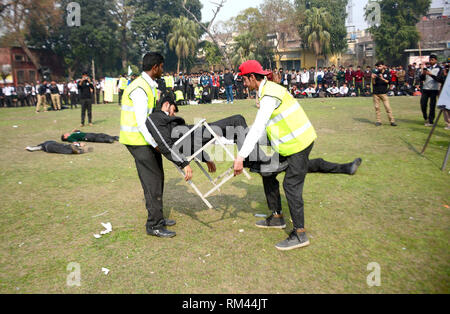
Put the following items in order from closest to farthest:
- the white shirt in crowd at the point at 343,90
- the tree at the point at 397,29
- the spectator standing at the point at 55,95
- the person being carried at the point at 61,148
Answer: the person being carried at the point at 61,148, the spectator standing at the point at 55,95, the white shirt in crowd at the point at 343,90, the tree at the point at 397,29

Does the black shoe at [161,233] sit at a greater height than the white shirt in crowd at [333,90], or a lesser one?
lesser

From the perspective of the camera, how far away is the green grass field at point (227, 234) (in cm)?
332

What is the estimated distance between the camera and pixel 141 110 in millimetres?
4031

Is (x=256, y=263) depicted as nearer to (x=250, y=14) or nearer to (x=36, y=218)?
(x=36, y=218)

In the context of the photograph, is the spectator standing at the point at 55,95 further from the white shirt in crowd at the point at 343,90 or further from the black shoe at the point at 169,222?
the black shoe at the point at 169,222

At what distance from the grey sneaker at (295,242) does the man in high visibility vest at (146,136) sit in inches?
52.9

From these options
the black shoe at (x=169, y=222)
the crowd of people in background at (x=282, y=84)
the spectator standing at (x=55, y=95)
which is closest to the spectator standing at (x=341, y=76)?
the crowd of people in background at (x=282, y=84)

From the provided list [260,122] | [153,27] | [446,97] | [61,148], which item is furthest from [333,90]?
[153,27]

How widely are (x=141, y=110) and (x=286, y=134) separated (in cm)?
171

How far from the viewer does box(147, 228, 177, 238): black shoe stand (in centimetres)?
431

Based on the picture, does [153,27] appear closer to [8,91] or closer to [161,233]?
[8,91]

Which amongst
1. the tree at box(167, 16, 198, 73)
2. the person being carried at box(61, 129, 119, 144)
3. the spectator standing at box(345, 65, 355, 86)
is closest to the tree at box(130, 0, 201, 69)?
the tree at box(167, 16, 198, 73)

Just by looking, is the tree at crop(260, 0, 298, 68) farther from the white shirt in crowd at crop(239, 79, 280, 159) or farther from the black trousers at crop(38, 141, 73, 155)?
the white shirt in crowd at crop(239, 79, 280, 159)

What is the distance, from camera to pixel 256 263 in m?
3.63
